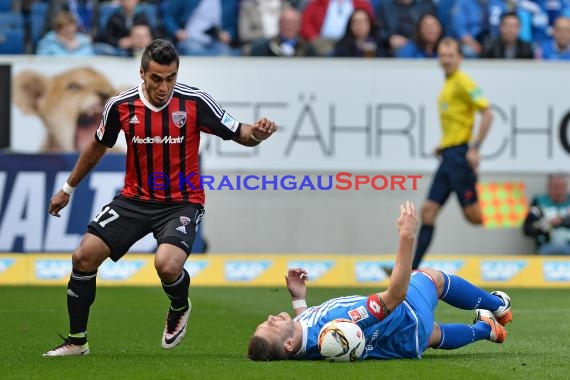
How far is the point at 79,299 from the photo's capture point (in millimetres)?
9094

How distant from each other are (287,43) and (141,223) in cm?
940

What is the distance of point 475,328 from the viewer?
29.0ft

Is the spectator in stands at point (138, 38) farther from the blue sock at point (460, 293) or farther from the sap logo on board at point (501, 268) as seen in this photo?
the blue sock at point (460, 293)

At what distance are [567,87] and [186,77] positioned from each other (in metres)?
5.08

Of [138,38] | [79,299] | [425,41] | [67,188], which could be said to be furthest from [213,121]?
[425,41]

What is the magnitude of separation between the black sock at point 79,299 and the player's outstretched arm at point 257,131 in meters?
1.42

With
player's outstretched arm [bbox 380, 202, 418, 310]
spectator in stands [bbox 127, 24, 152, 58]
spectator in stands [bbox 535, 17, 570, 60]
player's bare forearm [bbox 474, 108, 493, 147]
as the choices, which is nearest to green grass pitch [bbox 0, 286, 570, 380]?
player's outstretched arm [bbox 380, 202, 418, 310]

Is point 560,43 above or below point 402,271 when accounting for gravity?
above

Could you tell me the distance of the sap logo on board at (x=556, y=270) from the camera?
667 inches

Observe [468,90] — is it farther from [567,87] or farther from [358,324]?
[358,324]

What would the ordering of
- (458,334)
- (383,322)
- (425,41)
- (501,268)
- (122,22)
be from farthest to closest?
(122,22) < (425,41) < (501,268) < (458,334) < (383,322)

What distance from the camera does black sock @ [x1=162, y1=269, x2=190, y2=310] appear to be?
924cm

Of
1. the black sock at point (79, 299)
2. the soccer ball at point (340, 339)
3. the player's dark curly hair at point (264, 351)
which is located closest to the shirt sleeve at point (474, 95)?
the black sock at point (79, 299)

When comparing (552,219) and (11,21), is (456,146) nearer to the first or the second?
(552,219)
